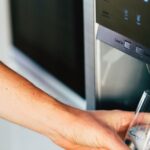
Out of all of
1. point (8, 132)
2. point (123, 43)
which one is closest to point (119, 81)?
point (123, 43)

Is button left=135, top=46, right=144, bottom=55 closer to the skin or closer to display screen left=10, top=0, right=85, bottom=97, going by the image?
the skin

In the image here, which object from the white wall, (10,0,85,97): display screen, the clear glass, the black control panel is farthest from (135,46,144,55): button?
the white wall

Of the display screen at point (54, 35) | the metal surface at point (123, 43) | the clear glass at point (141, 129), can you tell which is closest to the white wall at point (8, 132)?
the display screen at point (54, 35)

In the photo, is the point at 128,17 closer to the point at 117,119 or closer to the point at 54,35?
the point at 117,119

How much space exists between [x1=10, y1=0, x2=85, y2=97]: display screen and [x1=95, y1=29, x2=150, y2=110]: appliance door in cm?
20

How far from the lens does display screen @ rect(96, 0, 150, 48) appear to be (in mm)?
881

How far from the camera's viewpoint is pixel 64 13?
1261 mm

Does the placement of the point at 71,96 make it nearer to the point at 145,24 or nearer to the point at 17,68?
the point at 17,68

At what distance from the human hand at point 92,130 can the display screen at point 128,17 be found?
0.13 metres

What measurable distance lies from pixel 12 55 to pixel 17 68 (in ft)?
0.14

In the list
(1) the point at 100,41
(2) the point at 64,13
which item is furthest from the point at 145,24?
(2) the point at 64,13

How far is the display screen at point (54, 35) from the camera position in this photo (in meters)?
1.23

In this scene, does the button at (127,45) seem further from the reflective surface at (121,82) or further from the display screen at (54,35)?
the display screen at (54,35)

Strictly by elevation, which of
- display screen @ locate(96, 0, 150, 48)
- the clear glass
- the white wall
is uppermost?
display screen @ locate(96, 0, 150, 48)
